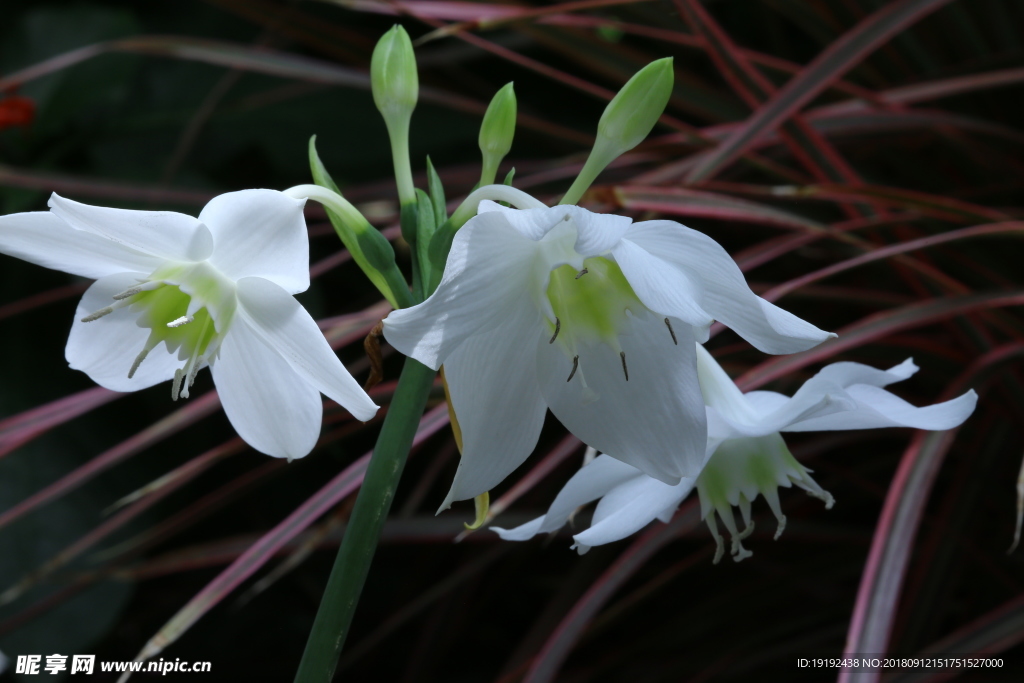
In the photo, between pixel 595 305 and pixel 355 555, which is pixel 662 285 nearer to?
pixel 595 305

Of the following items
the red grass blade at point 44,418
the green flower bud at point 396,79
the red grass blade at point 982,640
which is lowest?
the red grass blade at point 982,640

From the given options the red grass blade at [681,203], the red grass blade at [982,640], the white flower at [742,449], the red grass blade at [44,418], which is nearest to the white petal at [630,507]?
the white flower at [742,449]

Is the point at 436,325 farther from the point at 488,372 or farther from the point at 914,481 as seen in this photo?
the point at 914,481

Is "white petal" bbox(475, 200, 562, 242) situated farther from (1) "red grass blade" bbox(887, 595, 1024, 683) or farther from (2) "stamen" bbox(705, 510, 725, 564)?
(1) "red grass blade" bbox(887, 595, 1024, 683)

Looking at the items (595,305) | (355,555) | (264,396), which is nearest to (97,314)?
(264,396)


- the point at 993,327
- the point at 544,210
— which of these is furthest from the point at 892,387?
the point at 544,210

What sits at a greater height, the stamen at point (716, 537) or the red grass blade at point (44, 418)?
the red grass blade at point (44, 418)

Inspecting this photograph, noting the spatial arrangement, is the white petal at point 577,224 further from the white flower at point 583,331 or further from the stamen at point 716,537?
the stamen at point 716,537
